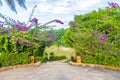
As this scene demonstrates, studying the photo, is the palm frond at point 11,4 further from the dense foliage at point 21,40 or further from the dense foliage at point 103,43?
the dense foliage at point 103,43

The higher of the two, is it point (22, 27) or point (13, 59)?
point (22, 27)

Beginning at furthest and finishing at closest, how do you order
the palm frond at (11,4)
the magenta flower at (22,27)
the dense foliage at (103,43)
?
the magenta flower at (22,27) → the palm frond at (11,4) → the dense foliage at (103,43)

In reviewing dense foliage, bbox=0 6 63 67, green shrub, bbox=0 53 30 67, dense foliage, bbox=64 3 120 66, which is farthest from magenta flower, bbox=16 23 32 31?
dense foliage, bbox=64 3 120 66

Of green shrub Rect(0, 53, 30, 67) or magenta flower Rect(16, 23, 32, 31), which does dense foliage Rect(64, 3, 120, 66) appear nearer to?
magenta flower Rect(16, 23, 32, 31)

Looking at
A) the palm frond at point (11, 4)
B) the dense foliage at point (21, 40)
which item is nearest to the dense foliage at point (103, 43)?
the dense foliage at point (21, 40)

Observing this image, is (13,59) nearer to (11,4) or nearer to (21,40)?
(21,40)

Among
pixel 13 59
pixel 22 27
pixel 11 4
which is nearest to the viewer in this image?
pixel 13 59

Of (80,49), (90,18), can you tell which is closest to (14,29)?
(80,49)

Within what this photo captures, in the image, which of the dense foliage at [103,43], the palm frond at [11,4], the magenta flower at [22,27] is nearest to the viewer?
the dense foliage at [103,43]

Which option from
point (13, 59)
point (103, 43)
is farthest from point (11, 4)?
point (103, 43)

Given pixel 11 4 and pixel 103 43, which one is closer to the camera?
pixel 103 43

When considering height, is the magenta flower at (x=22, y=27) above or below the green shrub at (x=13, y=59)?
above

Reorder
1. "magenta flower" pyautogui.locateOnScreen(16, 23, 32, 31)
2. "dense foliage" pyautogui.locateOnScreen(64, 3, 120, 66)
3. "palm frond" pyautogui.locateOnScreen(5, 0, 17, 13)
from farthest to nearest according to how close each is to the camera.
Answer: "magenta flower" pyautogui.locateOnScreen(16, 23, 32, 31) < "palm frond" pyautogui.locateOnScreen(5, 0, 17, 13) < "dense foliage" pyautogui.locateOnScreen(64, 3, 120, 66)

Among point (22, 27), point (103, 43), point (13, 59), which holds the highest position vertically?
point (22, 27)
